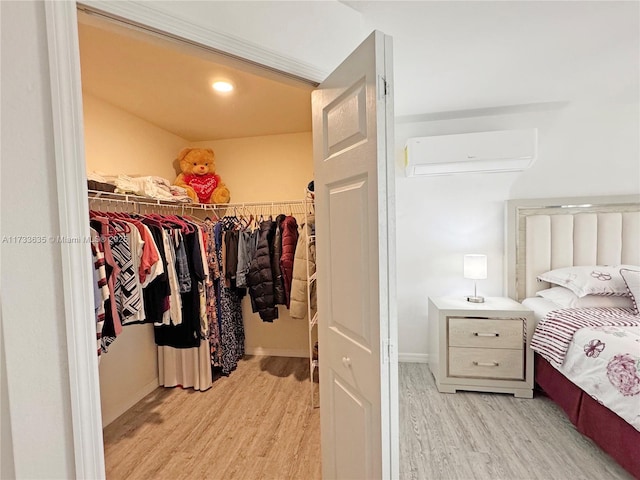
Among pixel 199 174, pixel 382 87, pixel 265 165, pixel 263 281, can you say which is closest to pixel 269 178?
pixel 265 165

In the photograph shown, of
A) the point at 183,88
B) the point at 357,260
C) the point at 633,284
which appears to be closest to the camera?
the point at 357,260

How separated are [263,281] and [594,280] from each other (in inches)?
103

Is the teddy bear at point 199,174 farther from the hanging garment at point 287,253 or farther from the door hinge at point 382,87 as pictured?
the door hinge at point 382,87

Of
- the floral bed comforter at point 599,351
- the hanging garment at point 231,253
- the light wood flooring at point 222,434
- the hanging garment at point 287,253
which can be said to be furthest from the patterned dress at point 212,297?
the floral bed comforter at point 599,351

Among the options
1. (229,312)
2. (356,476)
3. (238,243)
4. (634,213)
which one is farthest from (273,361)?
(634,213)

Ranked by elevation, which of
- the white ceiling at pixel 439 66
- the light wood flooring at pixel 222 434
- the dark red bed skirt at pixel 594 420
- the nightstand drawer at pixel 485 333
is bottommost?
the light wood flooring at pixel 222 434

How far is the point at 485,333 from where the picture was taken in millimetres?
2275

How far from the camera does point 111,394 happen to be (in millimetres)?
2084

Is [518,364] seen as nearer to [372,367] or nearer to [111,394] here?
[372,367]

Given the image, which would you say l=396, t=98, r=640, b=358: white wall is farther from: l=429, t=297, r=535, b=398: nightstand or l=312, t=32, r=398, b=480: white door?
l=312, t=32, r=398, b=480: white door

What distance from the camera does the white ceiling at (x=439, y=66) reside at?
1.42 meters

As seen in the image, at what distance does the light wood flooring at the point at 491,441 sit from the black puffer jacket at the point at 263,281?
130 centimetres

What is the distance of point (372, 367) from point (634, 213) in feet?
9.54

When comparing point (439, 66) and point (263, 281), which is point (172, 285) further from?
point (439, 66)
